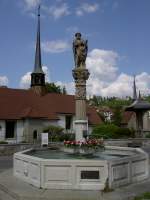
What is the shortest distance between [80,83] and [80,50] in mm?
1672

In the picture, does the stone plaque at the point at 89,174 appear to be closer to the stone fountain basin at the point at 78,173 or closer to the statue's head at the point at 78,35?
the stone fountain basin at the point at 78,173

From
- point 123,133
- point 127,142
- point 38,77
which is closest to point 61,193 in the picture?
point 127,142

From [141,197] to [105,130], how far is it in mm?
35076

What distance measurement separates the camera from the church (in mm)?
47219

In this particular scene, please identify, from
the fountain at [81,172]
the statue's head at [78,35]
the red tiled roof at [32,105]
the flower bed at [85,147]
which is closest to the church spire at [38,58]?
the red tiled roof at [32,105]

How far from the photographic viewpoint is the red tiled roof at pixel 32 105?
4772 cm

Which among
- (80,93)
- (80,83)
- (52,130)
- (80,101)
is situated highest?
(80,83)

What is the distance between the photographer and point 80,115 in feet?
54.0

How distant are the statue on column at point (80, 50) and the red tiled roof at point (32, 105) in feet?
101

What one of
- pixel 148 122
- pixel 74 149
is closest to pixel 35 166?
pixel 74 149

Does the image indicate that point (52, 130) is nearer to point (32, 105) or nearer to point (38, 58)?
point (32, 105)

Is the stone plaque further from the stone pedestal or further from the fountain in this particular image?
the stone pedestal

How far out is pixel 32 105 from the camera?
5069 cm

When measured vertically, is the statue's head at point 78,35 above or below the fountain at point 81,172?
above
